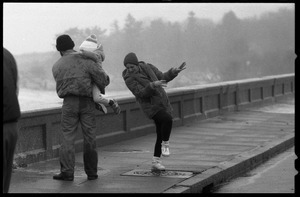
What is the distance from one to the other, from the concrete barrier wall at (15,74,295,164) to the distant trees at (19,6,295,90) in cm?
84

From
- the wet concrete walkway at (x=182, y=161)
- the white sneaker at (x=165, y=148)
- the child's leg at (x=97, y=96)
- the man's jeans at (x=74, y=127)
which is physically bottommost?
the wet concrete walkway at (x=182, y=161)

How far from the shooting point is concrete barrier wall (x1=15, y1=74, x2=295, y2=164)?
1020 cm

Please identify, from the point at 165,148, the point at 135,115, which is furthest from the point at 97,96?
the point at 135,115

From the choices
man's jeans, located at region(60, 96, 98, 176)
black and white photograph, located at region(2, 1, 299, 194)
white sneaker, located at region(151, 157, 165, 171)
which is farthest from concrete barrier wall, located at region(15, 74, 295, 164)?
white sneaker, located at region(151, 157, 165, 171)

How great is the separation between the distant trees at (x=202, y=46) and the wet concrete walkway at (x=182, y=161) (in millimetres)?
1887

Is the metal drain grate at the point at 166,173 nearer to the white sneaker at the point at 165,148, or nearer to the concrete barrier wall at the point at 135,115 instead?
the white sneaker at the point at 165,148

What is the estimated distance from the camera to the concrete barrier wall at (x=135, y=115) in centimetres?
1020

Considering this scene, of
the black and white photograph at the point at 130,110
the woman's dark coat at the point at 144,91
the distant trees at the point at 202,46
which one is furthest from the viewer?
the distant trees at the point at 202,46

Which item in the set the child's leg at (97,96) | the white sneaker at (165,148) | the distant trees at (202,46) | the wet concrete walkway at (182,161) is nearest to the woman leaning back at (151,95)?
the white sneaker at (165,148)

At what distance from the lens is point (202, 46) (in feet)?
86.1

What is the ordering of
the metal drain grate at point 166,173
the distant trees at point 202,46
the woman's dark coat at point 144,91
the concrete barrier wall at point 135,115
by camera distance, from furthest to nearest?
the distant trees at point 202,46
the concrete barrier wall at point 135,115
the woman's dark coat at point 144,91
the metal drain grate at point 166,173

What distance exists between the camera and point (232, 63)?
29.1 metres

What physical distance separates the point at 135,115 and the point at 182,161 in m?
3.28

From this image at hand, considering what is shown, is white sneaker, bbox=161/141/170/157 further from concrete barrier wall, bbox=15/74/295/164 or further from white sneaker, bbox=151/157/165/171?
concrete barrier wall, bbox=15/74/295/164
